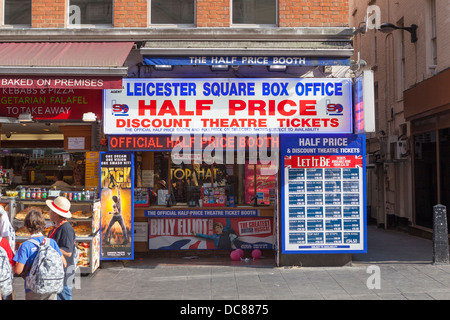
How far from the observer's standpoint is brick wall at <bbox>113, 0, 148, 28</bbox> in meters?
10.8

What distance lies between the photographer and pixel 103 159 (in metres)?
10.4

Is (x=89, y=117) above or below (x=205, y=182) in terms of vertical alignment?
above

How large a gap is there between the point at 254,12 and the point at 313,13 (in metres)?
1.31

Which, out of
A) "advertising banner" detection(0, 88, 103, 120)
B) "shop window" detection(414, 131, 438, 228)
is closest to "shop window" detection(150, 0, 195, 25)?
"advertising banner" detection(0, 88, 103, 120)

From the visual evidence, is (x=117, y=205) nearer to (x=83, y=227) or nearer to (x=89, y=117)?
(x=83, y=227)

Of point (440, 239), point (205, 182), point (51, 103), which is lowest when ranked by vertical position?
point (440, 239)

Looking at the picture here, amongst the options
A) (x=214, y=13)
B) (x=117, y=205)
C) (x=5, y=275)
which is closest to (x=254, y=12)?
(x=214, y=13)

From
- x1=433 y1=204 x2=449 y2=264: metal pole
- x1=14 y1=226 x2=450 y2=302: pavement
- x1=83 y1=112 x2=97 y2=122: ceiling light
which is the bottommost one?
x1=14 y1=226 x2=450 y2=302: pavement

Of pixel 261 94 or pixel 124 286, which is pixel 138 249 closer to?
pixel 124 286

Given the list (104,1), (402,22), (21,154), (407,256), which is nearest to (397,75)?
(402,22)

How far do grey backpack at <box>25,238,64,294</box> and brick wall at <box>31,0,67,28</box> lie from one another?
6667mm

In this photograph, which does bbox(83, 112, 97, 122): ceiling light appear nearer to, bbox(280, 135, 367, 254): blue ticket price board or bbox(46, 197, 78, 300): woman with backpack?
bbox(46, 197, 78, 300): woman with backpack

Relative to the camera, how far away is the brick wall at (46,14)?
10859 mm

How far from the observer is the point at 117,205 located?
34.1 ft
